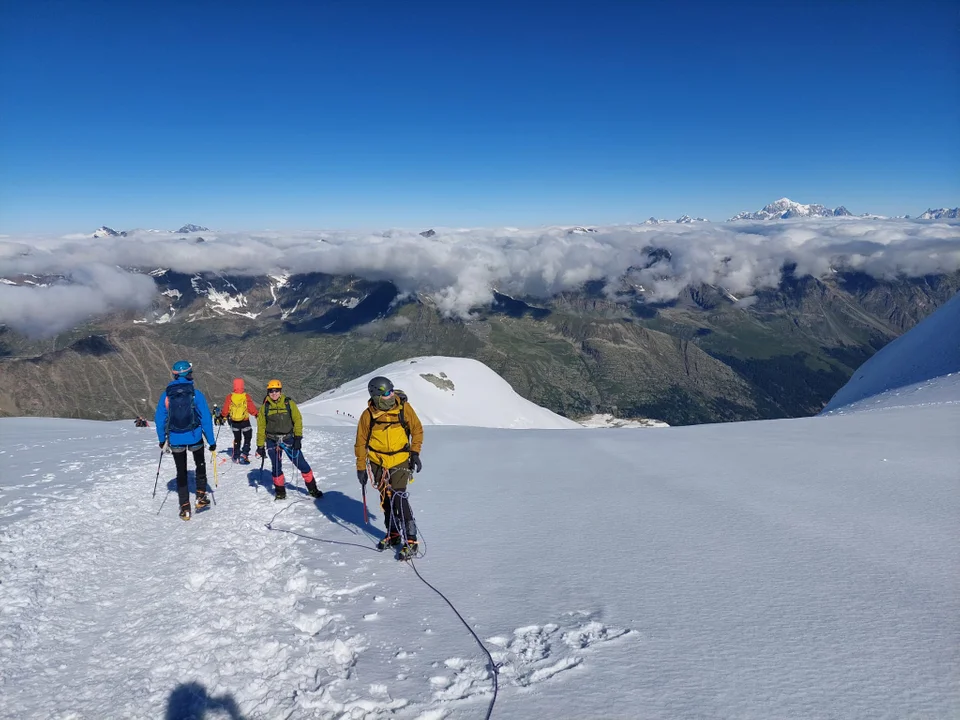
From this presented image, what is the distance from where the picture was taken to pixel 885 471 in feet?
39.0

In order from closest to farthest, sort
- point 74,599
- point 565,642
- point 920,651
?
point 920,651
point 565,642
point 74,599

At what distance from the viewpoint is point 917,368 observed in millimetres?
52562

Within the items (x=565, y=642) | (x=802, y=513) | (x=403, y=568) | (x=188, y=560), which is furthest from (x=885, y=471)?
(x=188, y=560)

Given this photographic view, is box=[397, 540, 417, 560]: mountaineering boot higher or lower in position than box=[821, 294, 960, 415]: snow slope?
higher

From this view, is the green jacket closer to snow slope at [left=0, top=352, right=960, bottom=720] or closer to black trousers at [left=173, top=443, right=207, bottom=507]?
black trousers at [left=173, top=443, right=207, bottom=507]

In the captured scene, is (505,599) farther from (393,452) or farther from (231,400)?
(231,400)

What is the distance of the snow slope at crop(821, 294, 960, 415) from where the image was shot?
3794 cm

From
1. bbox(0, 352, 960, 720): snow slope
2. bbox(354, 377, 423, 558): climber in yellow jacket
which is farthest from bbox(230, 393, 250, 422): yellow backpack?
bbox(354, 377, 423, 558): climber in yellow jacket

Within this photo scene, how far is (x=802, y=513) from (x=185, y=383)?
12.7m

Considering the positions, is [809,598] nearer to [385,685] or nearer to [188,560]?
[385,685]

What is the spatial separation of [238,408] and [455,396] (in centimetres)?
8954

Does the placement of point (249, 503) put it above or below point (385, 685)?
below

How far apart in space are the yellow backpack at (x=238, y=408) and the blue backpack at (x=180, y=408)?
17.5 ft

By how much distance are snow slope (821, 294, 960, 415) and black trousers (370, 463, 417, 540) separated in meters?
37.5
